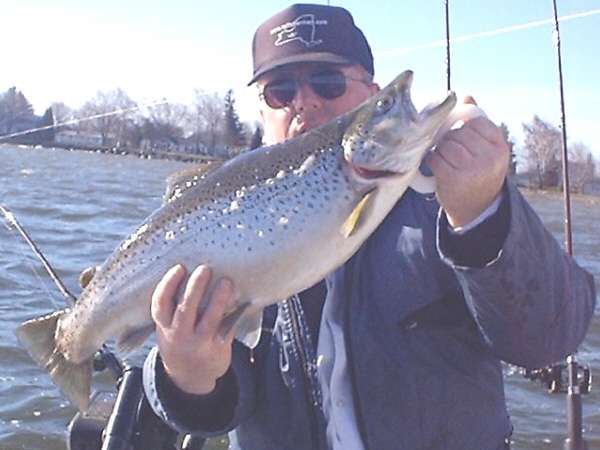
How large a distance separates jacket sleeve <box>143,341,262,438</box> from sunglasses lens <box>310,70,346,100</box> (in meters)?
1.11

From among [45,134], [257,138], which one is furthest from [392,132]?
[45,134]

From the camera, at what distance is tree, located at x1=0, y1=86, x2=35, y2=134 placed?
319 ft

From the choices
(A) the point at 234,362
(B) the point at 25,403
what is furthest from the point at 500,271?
(B) the point at 25,403

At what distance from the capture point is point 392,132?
2404mm

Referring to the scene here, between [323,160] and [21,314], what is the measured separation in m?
8.66

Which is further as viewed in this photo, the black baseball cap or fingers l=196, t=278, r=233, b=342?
the black baseball cap

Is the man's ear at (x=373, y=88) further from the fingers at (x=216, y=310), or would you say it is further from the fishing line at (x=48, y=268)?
the fishing line at (x=48, y=268)

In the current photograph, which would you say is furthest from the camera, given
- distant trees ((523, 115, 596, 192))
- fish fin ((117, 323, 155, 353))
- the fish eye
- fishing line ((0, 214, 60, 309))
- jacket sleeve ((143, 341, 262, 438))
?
distant trees ((523, 115, 596, 192))

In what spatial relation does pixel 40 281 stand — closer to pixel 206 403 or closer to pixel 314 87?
pixel 314 87

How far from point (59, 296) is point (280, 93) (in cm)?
888

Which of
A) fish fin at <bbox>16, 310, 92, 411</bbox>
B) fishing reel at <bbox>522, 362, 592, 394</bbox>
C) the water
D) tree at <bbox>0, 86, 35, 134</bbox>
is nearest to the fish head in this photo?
fish fin at <bbox>16, 310, 92, 411</bbox>

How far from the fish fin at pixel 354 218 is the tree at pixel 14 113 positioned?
9677 cm

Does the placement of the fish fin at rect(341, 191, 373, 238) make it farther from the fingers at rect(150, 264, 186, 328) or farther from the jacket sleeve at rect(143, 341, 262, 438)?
the jacket sleeve at rect(143, 341, 262, 438)

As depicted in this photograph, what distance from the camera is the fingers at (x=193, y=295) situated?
2.51m
